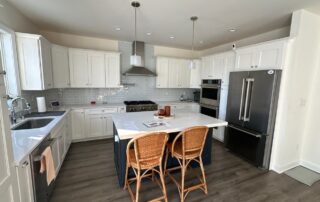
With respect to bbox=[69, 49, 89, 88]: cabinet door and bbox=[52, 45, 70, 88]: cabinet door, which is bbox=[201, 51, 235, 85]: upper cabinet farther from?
bbox=[52, 45, 70, 88]: cabinet door

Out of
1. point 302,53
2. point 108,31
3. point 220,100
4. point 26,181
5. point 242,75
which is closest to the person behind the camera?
point 26,181

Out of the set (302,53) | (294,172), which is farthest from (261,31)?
(294,172)

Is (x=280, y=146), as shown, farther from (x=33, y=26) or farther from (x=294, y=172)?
(x=33, y=26)

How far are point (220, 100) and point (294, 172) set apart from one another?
1978mm

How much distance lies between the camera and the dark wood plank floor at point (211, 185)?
2135 millimetres

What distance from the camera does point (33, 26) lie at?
322cm

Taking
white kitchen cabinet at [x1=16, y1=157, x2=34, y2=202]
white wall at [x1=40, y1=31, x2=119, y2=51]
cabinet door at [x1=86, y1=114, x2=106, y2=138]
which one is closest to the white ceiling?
white wall at [x1=40, y1=31, x2=119, y2=51]

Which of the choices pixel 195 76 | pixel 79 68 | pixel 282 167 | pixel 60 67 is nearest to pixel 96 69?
pixel 79 68

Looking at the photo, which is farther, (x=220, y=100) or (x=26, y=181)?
(x=220, y=100)

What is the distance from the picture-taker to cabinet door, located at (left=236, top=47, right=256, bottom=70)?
2992 mm

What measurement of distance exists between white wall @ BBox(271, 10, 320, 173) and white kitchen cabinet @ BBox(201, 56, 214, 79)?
183 cm

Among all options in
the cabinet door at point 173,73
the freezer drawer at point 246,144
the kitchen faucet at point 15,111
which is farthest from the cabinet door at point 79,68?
the freezer drawer at point 246,144

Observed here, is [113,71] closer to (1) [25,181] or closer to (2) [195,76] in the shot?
(2) [195,76]

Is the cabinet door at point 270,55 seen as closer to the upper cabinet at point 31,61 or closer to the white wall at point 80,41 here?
the white wall at point 80,41
